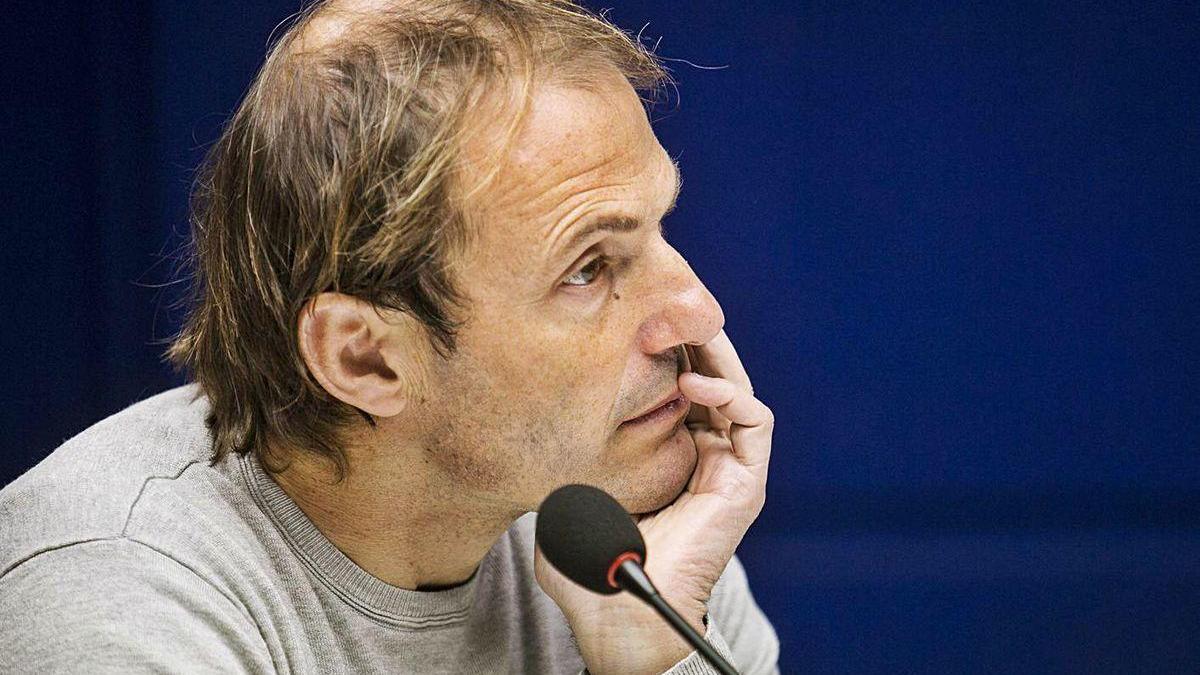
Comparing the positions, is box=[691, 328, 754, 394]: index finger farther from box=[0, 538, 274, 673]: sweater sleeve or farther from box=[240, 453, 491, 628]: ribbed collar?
box=[0, 538, 274, 673]: sweater sleeve

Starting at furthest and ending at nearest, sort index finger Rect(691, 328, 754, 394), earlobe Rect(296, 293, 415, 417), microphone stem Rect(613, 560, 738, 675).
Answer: index finger Rect(691, 328, 754, 394) → earlobe Rect(296, 293, 415, 417) → microphone stem Rect(613, 560, 738, 675)

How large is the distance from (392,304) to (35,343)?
944mm

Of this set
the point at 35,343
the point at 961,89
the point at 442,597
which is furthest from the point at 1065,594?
the point at 35,343

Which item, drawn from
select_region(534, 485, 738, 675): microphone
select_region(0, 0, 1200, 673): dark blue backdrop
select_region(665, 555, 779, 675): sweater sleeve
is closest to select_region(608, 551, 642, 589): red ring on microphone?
select_region(534, 485, 738, 675): microphone

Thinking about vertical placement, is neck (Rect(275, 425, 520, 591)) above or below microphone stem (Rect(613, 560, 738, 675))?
below

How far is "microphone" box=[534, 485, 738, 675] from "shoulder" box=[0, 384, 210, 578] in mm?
476

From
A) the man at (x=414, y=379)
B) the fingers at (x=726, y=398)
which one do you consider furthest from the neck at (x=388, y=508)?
the fingers at (x=726, y=398)

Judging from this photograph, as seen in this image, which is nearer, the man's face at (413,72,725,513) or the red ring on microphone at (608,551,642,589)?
the red ring on microphone at (608,551,642,589)

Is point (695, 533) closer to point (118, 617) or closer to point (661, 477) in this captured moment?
point (661, 477)

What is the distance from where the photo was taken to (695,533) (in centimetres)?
139

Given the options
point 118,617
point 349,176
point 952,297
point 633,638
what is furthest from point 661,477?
point 952,297

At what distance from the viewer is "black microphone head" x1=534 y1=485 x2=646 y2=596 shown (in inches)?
36.7

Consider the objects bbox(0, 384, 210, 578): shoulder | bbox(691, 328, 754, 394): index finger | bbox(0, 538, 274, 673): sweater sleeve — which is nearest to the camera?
bbox(0, 538, 274, 673): sweater sleeve

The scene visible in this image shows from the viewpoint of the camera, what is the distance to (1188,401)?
219 cm
